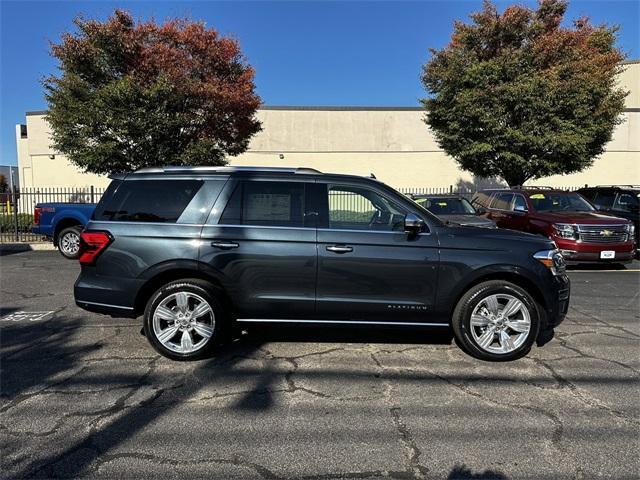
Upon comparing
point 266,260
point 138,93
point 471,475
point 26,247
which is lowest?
point 471,475

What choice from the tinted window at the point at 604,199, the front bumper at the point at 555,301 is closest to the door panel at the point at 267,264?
the front bumper at the point at 555,301

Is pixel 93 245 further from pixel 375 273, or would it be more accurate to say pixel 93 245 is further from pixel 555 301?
pixel 555 301

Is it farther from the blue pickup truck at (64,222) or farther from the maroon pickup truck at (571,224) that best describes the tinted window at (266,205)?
the blue pickup truck at (64,222)

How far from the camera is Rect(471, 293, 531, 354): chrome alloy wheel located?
15.7 ft

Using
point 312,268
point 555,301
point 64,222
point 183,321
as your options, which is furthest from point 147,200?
point 64,222

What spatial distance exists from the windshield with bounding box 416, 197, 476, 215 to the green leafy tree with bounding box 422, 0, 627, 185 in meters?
4.35

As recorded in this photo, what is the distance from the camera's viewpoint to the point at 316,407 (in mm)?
3852

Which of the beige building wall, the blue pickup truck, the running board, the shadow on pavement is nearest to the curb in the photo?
the blue pickup truck

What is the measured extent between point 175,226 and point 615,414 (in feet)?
13.3

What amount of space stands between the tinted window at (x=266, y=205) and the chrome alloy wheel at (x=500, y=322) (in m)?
1.94

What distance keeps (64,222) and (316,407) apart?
35.0 ft

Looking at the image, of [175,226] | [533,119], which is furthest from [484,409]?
[533,119]

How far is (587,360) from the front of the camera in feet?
16.2

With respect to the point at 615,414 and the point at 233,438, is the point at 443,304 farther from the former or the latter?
the point at 233,438
